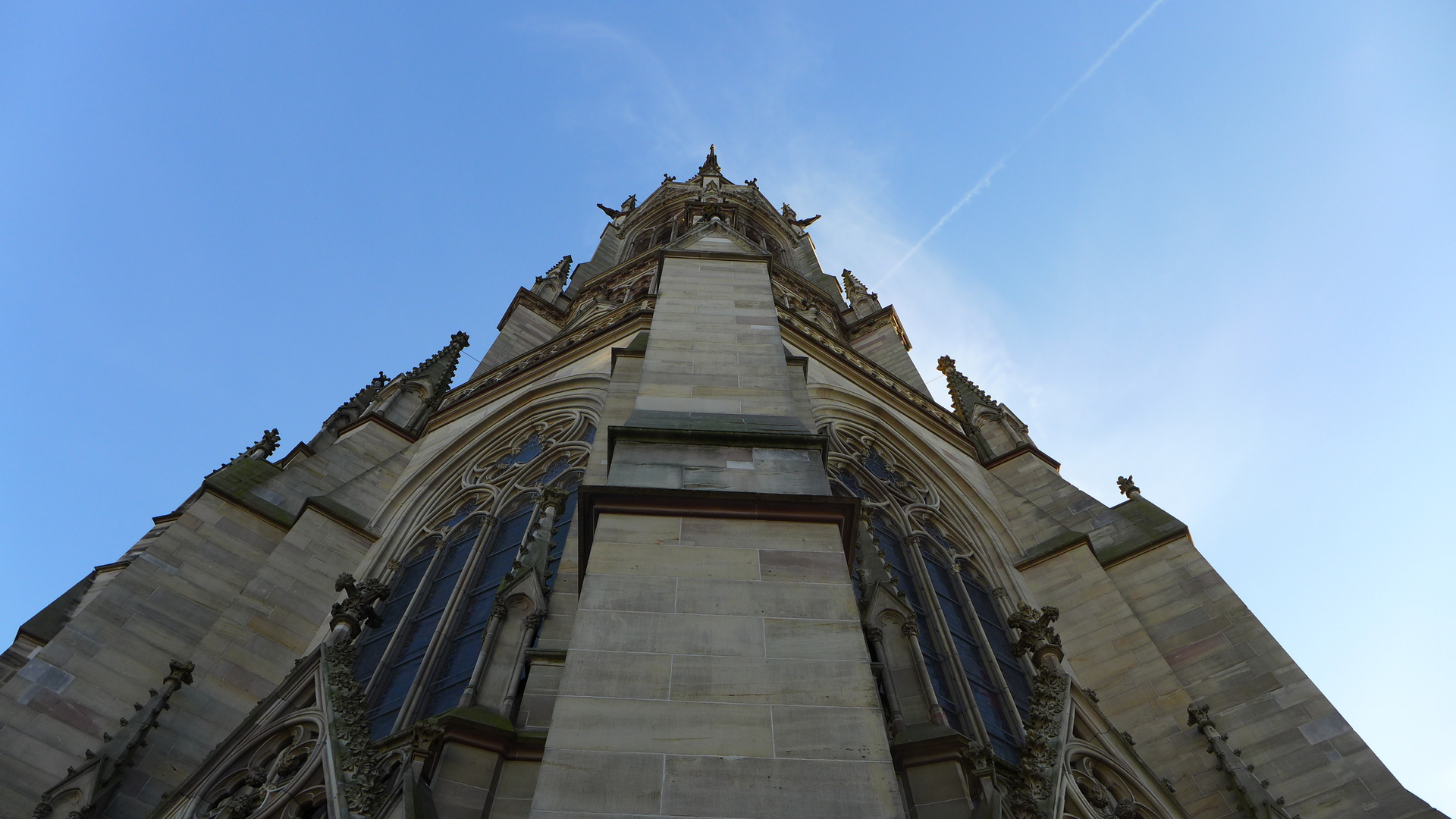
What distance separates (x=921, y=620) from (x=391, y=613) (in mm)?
5266

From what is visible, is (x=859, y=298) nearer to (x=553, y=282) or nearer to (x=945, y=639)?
(x=553, y=282)

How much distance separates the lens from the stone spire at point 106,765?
6.80 meters

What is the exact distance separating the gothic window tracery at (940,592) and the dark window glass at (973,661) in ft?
0.03

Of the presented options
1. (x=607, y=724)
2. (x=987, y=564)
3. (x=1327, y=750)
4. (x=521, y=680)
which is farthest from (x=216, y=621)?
(x=1327, y=750)

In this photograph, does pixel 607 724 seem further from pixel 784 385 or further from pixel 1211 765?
pixel 1211 765

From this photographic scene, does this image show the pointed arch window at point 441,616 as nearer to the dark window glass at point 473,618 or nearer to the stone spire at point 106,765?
the dark window glass at point 473,618

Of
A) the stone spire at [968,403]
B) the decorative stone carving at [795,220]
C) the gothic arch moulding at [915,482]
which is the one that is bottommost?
the gothic arch moulding at [915,482]

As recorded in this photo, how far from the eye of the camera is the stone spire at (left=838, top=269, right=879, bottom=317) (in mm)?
26031

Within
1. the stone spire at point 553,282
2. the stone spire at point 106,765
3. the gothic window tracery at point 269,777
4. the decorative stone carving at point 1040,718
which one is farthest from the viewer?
the stone spire at point 553,282

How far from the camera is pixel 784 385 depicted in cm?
752

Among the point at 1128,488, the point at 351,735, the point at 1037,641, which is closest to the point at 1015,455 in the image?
the point at 1128,488

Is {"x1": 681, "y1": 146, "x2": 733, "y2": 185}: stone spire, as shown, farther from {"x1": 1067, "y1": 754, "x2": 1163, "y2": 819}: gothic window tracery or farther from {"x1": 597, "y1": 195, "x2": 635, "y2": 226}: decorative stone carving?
{"x1": 1067, "y1": 754, "x2": 1163, "y2": 819}: gothic window tracery

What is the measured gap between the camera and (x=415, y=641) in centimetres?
926

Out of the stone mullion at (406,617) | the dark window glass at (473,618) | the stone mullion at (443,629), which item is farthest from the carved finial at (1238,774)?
the stone mullion at (406,617)
